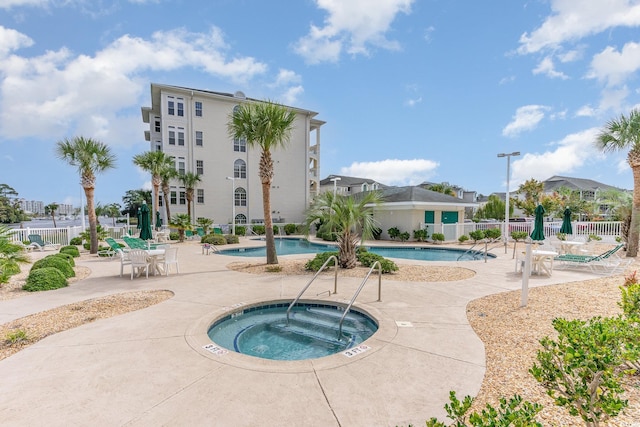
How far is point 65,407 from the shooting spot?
300 centimetres

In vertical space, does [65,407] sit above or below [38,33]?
below

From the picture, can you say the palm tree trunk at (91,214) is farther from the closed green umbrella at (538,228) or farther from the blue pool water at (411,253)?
the closed green umbrella at (538,228)

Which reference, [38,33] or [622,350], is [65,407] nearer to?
[622,350]

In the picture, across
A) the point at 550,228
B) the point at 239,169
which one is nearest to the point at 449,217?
the point at 550,228

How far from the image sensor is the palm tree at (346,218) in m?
9.67

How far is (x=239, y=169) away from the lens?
32.9 m

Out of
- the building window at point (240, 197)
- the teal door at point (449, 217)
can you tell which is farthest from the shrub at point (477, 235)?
the building window at point (240, 197)

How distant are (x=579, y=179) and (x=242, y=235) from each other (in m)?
54.5

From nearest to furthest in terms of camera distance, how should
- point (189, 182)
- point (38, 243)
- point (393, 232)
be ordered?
1. point (38, 243)
2. point (393, 232)
3. point (189, 182)

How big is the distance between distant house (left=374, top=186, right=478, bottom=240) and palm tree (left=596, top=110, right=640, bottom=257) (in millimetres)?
9046

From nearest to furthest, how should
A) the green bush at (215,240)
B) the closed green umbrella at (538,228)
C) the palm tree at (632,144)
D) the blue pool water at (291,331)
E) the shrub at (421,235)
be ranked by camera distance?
the blue pool water at (291,331) → the closed green umbrella at (538,228) → the palm tree at (632,144) → the green bush at (215,240) → the shrub at (421,235)

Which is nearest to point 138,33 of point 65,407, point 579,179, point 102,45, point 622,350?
point 102,45

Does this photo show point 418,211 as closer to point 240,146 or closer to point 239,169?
point 239,169

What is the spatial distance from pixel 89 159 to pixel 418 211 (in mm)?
19037
